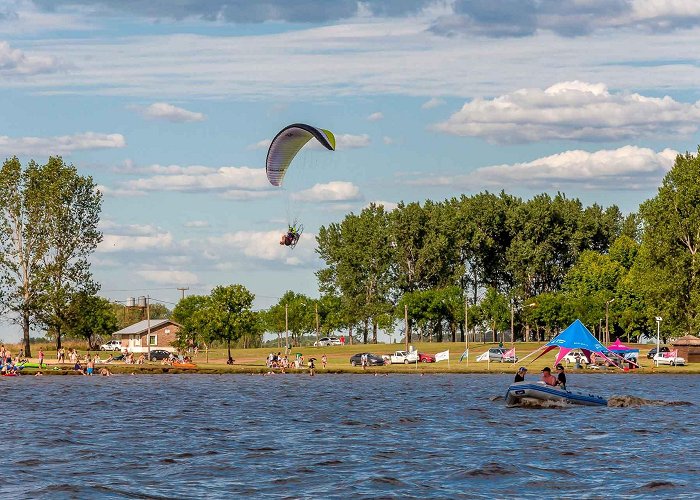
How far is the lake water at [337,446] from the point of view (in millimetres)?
37312

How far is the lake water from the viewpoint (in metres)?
37.3

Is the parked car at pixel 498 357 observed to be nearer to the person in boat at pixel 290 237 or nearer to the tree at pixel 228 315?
the tree at pixel 228 315

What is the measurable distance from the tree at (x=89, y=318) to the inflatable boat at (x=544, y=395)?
2859 inches

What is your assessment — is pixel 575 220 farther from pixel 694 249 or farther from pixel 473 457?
pixel 473 457

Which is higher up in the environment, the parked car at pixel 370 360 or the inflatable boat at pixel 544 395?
the parked car at pixel 370 360

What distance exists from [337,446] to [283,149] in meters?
33.7

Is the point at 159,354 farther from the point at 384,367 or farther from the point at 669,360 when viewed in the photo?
the point at 669,360

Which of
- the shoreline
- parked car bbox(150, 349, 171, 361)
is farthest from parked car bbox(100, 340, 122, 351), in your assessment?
the shoreline

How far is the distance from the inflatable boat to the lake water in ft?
2.57

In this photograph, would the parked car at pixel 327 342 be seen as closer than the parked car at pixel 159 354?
No

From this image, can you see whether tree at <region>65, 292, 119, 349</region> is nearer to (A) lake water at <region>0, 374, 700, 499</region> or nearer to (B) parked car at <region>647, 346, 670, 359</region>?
(A) lake water at <region>0, 374, 700, 499</region>

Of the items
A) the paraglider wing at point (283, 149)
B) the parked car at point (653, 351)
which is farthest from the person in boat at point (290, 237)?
the parked car at point (653, 351)

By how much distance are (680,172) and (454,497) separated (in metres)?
99.4

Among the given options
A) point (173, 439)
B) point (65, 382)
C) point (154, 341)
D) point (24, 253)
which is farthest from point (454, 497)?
point (154, 341)
